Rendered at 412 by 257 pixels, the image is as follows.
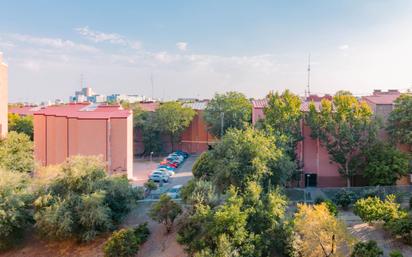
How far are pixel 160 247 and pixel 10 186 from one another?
11.3 metres

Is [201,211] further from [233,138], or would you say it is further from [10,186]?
[10,186]

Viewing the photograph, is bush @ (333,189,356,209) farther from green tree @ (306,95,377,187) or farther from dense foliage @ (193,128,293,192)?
dense foliage @ (193,128,293,192)

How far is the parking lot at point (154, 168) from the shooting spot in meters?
33.5

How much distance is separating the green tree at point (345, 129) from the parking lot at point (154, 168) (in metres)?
15.2

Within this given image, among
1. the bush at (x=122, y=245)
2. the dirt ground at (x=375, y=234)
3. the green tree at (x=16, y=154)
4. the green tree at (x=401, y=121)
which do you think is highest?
the green tree at (x=401, y=121)

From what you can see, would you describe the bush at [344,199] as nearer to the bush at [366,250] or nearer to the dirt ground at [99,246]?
the bush at [366,250]

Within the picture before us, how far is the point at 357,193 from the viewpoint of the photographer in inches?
909

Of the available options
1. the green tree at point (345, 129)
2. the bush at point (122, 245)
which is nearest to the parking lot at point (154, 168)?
the bush at point (122, 245)

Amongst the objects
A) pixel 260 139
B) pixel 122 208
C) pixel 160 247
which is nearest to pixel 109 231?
pixel 122 208

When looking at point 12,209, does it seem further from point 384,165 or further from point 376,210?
point 384,165

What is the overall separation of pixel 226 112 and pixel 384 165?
24045 millimetres

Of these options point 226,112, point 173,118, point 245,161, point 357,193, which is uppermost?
point 226,112

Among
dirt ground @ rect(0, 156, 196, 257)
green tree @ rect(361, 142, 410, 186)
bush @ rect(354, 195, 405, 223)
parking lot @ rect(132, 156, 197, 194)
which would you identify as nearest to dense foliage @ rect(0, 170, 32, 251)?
dirt ground @ rect(0, 156, 196, 257)

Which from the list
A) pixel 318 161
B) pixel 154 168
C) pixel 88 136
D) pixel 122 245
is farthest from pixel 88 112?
pixel 318 161
